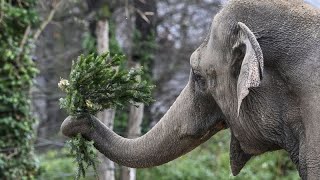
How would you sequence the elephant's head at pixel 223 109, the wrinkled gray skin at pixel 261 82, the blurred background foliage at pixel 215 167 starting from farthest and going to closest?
the blurred background foliage at pixel 215 167 < the elephant's head at pixel 223 109 < the wrinkled gray skin at pixel 261 82

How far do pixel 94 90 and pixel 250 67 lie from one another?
1.07 m

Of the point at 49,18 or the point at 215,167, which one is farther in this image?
the point at 215,167

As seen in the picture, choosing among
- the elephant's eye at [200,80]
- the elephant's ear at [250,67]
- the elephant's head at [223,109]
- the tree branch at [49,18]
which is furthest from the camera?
the tree branch at [49,18]

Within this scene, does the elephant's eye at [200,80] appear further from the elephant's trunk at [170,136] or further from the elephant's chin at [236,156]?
the elephant's chin at [236,156]

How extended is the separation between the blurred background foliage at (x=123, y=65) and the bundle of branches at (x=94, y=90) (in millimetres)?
4838

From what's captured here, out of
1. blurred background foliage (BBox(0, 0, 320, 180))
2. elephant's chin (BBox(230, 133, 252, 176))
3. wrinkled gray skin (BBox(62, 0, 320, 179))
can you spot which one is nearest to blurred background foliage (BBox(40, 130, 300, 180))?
blurred background foliage (BBox(0, 0, 320, 180))

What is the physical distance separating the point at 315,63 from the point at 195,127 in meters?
0.80

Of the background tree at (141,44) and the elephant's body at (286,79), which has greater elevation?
the elephant's body at (286,79)

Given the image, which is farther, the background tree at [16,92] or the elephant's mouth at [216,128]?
the background tree at [16,92]

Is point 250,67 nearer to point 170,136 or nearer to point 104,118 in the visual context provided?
point 170,136

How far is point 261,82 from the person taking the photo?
3.04 m

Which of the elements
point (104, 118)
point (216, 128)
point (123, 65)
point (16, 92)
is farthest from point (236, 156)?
point (123, 65)

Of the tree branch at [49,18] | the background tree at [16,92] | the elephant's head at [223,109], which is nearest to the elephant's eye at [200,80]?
the elephant's head at [223,109]

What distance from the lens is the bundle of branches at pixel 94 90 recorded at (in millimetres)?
3557
